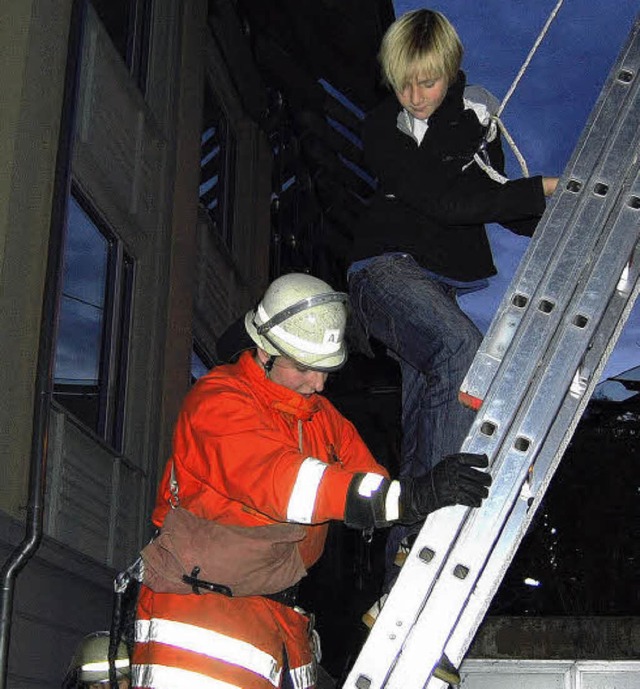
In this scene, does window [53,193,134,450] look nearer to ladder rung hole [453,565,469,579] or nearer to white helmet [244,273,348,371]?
white helmet [244,273,348,371]

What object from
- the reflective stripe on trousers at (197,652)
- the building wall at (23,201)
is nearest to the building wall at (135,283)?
the building wall at (23,201)

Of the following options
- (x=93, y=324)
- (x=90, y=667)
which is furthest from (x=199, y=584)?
(x=93, y=324)

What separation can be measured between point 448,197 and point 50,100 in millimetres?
4102

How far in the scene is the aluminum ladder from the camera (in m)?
2.58

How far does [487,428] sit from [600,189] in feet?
2.56

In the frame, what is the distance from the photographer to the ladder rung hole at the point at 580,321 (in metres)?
2.75

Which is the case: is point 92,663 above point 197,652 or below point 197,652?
below

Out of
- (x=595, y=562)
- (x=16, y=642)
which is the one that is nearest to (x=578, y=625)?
(x=16, y=642)

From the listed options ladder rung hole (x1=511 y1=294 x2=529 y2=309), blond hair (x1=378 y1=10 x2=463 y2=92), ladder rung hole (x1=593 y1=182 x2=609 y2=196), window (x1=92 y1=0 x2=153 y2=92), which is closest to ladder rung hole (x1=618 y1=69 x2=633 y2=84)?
ladder rung hole (x1=593 y1=182 x2=609 y2=196)

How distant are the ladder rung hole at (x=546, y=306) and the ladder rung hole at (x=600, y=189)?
1.17 feet

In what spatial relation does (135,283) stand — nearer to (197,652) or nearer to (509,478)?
(197,652)

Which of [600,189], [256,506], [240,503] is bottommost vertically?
[240,503]

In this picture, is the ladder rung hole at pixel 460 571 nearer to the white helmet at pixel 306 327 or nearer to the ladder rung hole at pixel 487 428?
the ladder rung hole at pixel 487 428

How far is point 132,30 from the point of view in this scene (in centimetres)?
885
